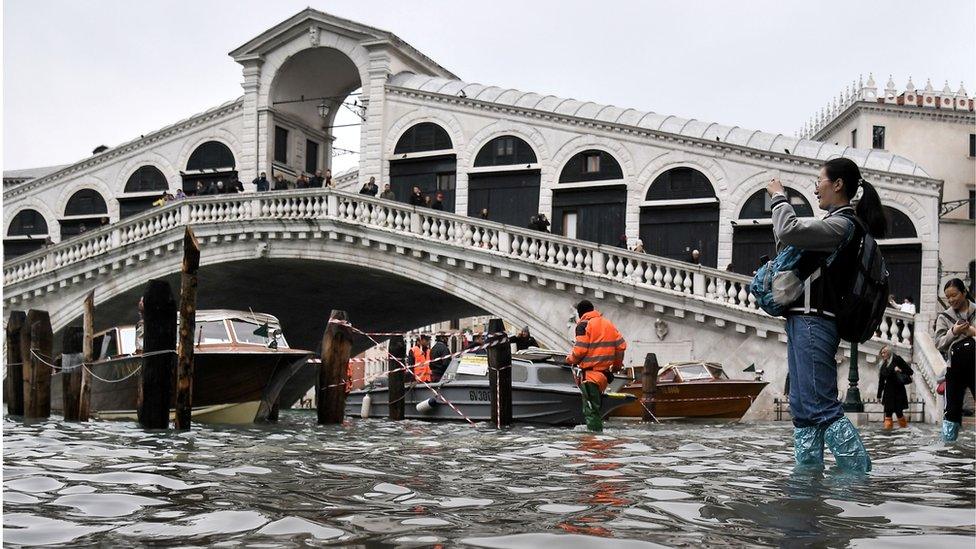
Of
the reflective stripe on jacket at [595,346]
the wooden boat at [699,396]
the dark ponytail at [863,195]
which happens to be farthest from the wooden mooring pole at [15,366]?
the dark ponytail at [863,195]

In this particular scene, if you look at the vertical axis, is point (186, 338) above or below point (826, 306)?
below

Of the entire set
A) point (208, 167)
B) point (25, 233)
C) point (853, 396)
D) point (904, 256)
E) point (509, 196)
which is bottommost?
point (853, 396)

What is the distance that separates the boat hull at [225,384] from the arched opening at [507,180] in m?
12.3

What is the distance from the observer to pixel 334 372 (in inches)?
547

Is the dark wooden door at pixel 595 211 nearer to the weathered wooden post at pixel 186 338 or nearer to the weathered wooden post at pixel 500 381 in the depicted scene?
the weathered wooden post at pixel 500 381

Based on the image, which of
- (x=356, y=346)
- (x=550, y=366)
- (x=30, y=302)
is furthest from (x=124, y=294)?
(x=550, y=366)

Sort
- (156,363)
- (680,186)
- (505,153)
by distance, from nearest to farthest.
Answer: (156,363), (680,186), (505,153)

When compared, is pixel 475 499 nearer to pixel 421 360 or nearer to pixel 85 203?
pixel 421 360

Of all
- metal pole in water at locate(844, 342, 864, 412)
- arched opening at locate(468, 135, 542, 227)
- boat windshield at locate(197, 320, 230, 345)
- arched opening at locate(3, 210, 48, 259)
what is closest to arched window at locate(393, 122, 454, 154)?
arched opening at locate(468, 135, 542, 227)

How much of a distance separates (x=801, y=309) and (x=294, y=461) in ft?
10.3

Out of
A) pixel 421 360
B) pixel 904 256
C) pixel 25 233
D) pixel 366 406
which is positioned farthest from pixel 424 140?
pixel 25 233

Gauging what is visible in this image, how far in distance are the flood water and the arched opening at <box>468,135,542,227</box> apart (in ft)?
62.9

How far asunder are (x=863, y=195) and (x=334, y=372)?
387 inches

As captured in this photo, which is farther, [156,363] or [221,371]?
[221,371]
